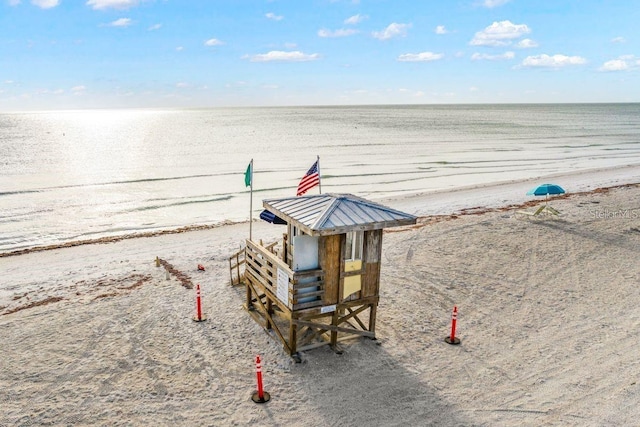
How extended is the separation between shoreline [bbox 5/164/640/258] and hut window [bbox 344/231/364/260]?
14221mm

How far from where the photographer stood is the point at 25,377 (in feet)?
33.5

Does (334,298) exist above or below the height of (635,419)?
above

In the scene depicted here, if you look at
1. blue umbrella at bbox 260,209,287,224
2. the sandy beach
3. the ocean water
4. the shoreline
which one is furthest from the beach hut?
the ocean water

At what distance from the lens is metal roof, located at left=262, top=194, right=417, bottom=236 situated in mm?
9844

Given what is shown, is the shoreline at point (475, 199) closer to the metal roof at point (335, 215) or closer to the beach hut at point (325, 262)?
the beach hut at point (325, 262)

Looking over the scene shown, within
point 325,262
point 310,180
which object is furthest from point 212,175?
point 325,262

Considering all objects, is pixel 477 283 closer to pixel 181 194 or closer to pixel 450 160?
pixel 181 194

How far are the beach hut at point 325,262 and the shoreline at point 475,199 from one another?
46.0 feet

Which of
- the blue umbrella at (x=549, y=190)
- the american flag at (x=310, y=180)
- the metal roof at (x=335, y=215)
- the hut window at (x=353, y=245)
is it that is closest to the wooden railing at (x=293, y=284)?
the hut window at (x=353, y=245)

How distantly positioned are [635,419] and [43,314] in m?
15.0

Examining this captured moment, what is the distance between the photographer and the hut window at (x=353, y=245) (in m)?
10.8

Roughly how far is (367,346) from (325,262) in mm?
2734

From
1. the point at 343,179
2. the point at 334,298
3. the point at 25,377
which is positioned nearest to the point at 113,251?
the point at 25,377

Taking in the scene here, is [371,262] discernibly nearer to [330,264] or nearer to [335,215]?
[330,264]
